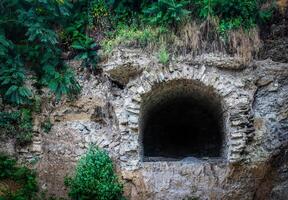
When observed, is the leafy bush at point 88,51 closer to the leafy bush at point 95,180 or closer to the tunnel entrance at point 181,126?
the tunnel entrance at point 181,126

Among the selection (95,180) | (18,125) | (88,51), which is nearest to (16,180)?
(18,125)

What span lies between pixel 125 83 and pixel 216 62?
189 cm

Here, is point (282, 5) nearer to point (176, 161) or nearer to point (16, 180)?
point (176, 161)

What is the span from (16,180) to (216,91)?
420cm

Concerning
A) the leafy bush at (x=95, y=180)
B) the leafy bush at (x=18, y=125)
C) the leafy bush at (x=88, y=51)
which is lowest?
the leafy bush at (x=95, y=180)

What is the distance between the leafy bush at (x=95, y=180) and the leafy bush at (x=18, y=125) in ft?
Result: 3.93

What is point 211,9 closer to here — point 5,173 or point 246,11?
point 246,11

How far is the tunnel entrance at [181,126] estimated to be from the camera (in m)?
10.4

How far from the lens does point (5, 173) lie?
840 centimetres

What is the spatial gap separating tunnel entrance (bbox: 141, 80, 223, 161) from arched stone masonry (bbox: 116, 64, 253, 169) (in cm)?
91

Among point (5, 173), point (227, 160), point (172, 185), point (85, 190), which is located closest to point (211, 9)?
point (227, 160)

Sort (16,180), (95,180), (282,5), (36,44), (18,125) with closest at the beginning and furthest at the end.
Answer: (95,180), (16,180), (18,125), (36,44), (282,5)

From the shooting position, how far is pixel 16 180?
846 centimetres

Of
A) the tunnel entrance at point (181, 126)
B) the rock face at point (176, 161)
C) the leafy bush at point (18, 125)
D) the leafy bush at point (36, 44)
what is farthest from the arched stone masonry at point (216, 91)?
the leafy bush at point (18, 125)
